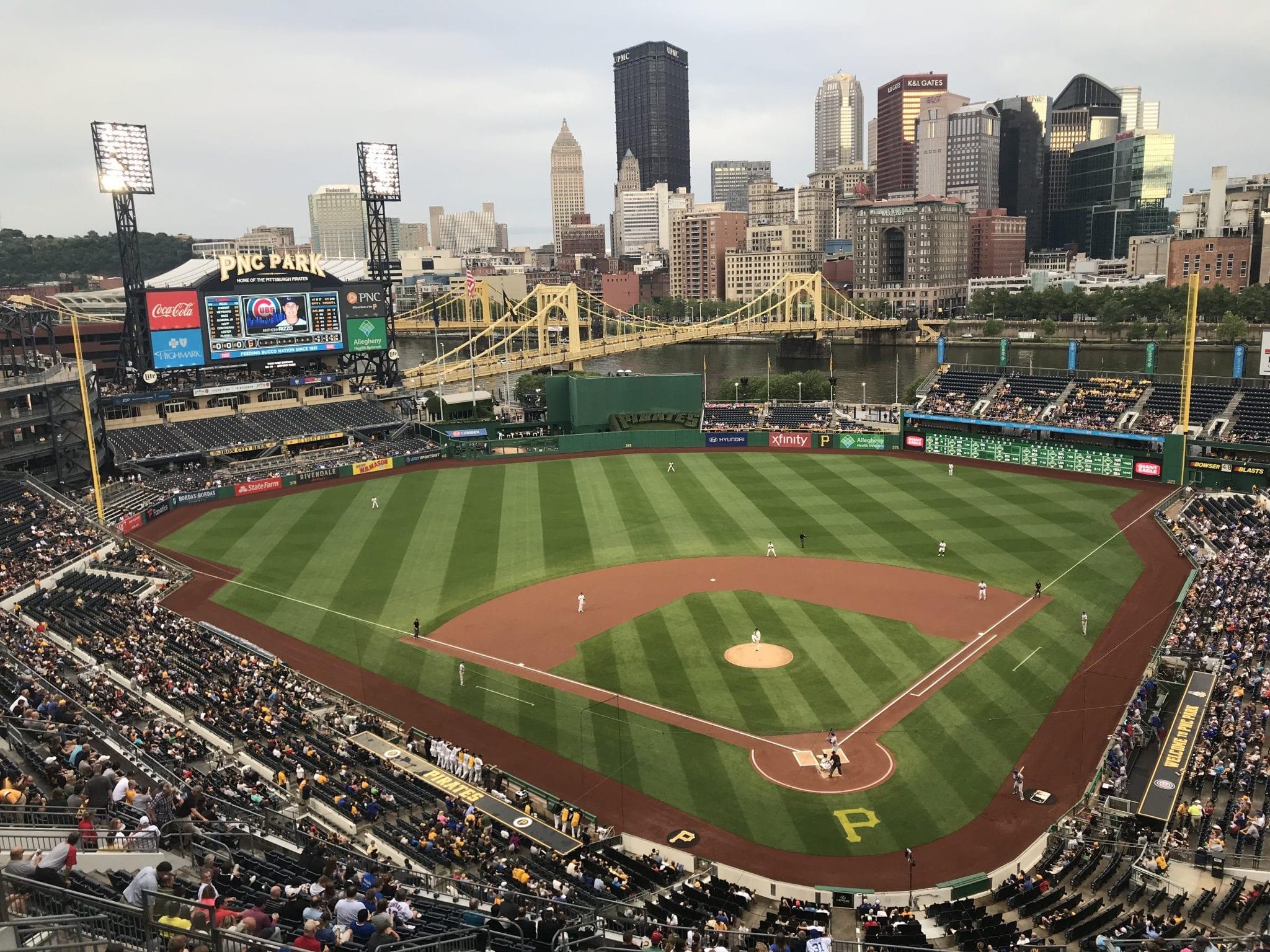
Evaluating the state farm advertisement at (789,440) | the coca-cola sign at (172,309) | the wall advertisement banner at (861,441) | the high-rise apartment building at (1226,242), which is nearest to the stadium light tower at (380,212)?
the coca-cola sign at (172,309)

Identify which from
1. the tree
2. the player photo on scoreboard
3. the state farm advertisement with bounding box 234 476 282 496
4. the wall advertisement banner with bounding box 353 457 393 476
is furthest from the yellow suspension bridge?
the tree

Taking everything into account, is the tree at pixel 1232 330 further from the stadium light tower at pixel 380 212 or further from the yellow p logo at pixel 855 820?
the yellow p logo at pixel 855 820

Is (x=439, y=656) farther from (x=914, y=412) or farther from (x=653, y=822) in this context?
(x=914, y=412)

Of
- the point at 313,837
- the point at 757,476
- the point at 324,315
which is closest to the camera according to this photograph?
the point at 313,837

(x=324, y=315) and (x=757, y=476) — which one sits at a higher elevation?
(x=324, y=315)

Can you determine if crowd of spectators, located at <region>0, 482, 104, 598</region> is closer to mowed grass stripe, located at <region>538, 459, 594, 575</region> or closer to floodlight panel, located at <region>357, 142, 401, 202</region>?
mowed grass stripe, located at <region>538, 459, 594, 575</region>

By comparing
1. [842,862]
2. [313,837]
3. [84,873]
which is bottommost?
[842,862]

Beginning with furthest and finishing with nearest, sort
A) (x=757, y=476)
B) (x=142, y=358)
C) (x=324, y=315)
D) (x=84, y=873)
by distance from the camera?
(x=324, y=315) → (x=142, y=358) → (x=757, y=476) → (x=84, y=873)

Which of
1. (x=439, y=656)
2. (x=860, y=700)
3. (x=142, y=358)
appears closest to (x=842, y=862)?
(x=860, y=700)
